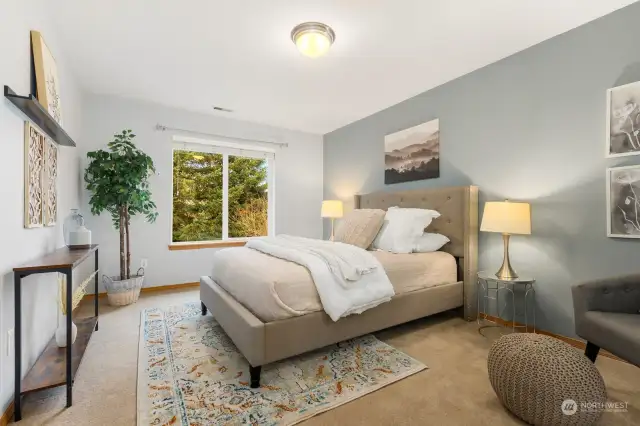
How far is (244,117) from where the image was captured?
4312 mm

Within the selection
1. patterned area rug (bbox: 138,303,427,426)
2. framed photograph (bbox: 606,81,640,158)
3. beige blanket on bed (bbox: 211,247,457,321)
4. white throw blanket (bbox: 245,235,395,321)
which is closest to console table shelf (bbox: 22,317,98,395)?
patterned area rug (bbox: 138,303,427,426)

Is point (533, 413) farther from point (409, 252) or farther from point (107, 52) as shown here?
point (107, 52)

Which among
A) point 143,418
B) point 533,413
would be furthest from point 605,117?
point 143,418

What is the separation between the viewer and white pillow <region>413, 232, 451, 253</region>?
2.91 metres

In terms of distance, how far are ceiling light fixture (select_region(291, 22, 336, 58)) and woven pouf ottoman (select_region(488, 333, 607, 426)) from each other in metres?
2.34

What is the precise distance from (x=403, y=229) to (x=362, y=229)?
0.44m

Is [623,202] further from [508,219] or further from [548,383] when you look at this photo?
[548,383]

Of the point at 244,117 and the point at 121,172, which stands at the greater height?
the point at 244,117

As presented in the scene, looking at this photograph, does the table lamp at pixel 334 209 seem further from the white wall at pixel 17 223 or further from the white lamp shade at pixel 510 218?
the white wall at pixel 17 223

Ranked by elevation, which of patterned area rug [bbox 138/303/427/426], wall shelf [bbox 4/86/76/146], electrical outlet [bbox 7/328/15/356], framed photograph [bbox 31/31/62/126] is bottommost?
patterned area rug [bbox 138/303/427/426]

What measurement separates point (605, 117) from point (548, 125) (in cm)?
35

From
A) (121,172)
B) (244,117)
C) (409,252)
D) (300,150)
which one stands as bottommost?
(409,252)

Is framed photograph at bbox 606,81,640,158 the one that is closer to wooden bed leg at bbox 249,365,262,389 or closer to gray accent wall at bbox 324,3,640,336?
gray accent wall at bbox 324,3,640,336

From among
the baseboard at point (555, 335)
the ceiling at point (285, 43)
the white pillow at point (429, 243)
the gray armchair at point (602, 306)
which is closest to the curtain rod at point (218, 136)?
the ceiling at point (285, 43)
